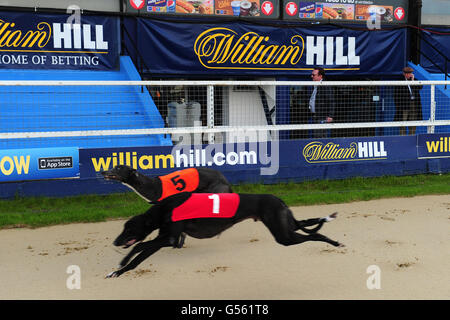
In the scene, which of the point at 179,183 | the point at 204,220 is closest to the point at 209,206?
the point at 204,220

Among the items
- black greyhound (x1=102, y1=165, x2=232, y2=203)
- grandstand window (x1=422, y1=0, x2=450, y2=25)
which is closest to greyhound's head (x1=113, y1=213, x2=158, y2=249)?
black greyhound (x1=102, y1=165, x2=232, y2=203)

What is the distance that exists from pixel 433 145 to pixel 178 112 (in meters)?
5.34

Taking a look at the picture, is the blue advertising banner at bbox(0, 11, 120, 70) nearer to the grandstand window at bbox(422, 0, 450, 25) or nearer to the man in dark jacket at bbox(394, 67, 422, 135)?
the man in dark jacket at bbox(394, 67, 422, 135)

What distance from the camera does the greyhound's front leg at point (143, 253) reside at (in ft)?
14.6

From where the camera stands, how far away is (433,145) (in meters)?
10.6

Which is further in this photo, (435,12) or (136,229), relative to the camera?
(435,12)

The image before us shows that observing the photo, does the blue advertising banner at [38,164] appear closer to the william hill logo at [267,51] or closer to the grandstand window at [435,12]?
the william hill logo at [267,51]

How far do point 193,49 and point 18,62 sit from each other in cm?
410

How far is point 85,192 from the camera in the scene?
859 centimetres

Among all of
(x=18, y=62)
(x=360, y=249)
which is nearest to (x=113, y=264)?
(x=360, y=249)

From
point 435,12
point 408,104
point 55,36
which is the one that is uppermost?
point 435,12

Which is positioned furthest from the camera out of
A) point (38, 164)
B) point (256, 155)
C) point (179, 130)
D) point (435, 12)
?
point (435, 12)

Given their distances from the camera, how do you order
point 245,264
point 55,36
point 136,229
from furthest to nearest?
Result: 1. point 55,36
2. point 245,264
3. point 136,229

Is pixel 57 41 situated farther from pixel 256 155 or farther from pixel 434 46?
pixel 434 46
